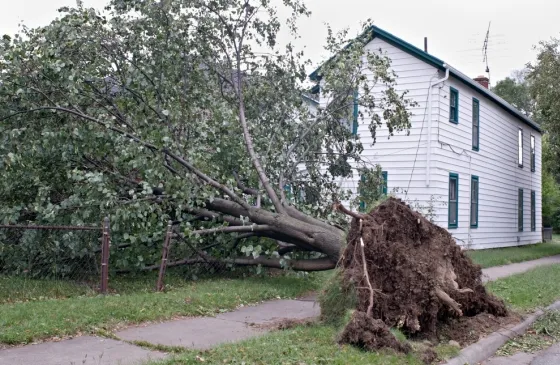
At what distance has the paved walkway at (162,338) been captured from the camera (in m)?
5.61

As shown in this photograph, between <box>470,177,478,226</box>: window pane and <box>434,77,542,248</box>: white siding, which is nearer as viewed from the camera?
<box>434,77,542,248</box>: white siding

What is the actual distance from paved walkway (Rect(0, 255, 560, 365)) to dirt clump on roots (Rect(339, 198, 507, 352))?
96 cm

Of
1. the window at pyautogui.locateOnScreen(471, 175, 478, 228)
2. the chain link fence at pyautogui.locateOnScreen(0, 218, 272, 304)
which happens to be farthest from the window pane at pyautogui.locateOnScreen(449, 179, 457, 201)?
the chain link fence at pyautogui.locateOnScreen(0, 218, 272, 304)

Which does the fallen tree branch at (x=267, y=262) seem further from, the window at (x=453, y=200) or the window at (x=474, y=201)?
the window at (x=474, y=201)

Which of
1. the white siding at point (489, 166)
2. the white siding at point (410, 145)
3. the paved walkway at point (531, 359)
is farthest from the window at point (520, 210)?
the paved walkway at point (531, 359)

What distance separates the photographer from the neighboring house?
1672cm

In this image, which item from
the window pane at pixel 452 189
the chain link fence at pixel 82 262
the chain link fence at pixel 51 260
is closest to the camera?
the chain link fence at pixel 82 262

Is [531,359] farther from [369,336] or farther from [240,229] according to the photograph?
[240,229]

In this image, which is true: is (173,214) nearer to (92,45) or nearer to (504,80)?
(92,45)

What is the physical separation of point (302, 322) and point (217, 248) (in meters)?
3.73

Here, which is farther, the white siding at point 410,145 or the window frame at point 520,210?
the window frame at point 520,210

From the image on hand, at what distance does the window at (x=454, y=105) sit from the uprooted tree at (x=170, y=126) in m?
6.04

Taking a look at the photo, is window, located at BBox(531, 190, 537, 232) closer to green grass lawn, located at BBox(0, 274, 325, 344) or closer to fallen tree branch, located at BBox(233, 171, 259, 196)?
green grass lawn, located at BBox(0, 274, 325, 344)

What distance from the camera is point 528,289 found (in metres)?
11.2
